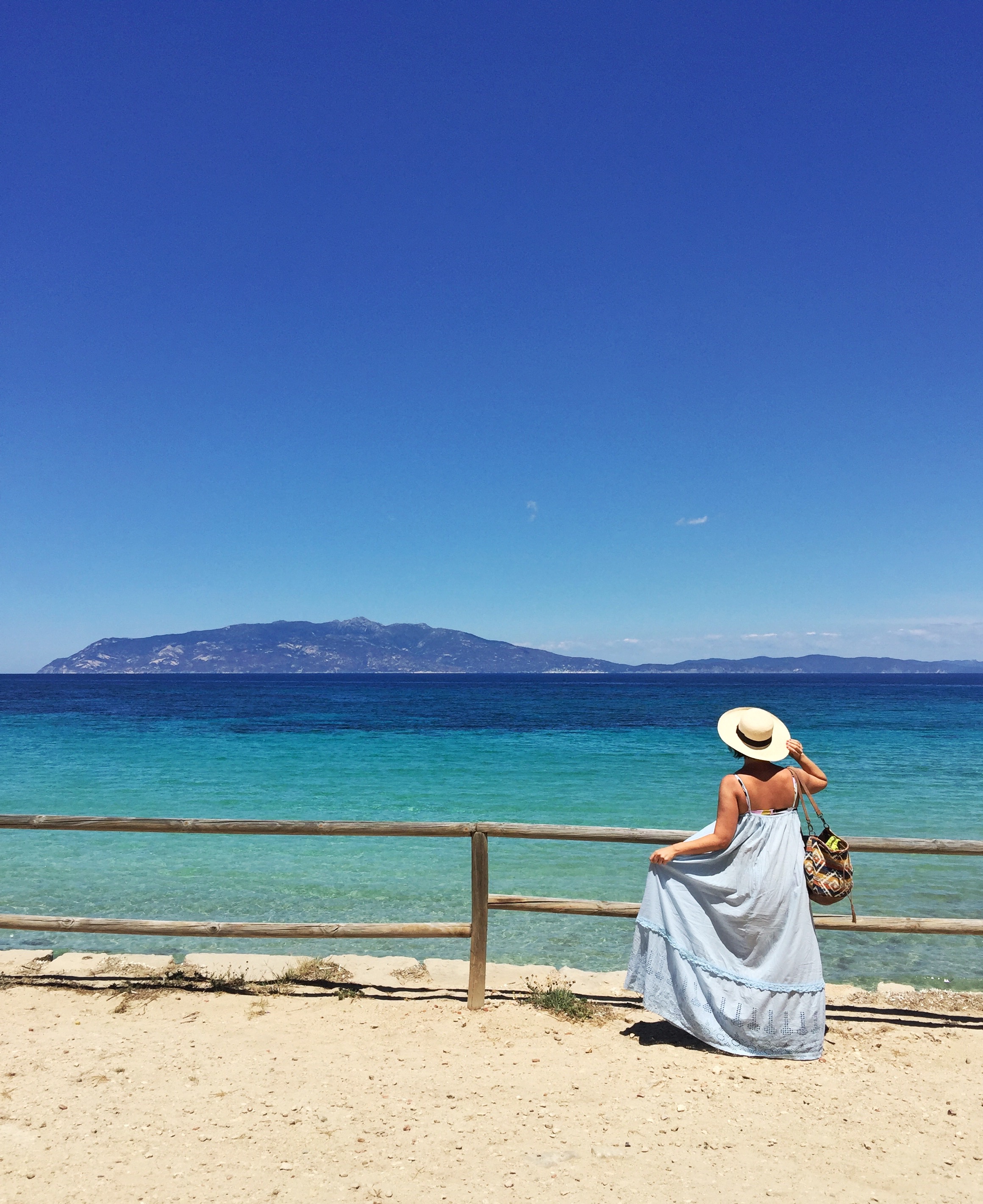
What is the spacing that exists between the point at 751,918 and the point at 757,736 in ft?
3.48

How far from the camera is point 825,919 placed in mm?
5152

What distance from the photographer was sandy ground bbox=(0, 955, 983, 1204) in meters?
3.34

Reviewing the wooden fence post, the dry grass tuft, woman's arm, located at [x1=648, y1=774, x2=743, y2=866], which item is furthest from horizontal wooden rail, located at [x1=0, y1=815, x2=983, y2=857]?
the dry grass tuft

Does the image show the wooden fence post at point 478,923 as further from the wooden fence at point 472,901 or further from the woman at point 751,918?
the woman at point 751,918

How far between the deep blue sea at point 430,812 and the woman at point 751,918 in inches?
98.2

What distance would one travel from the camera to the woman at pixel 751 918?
4.40 meters

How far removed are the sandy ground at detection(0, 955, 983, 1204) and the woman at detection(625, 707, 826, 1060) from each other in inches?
8.7

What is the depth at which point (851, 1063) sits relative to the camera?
14.7ft

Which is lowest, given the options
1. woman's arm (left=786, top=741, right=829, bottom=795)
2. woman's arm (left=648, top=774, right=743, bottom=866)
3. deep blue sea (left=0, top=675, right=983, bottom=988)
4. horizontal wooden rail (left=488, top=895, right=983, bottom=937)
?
deep blue sea (left=0, top=675, right=983, bottom=988)

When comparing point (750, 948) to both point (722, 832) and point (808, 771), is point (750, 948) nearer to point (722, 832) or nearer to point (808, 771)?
point (722, 832)

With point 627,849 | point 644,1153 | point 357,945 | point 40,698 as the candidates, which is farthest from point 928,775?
point 40,698

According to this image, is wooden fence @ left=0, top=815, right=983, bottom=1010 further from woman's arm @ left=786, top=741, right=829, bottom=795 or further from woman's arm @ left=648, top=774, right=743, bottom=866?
woman's arm @ left=786, top=741, right=829, bottom=795

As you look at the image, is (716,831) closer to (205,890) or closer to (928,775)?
(205,890)

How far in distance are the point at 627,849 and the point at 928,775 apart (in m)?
13.0
